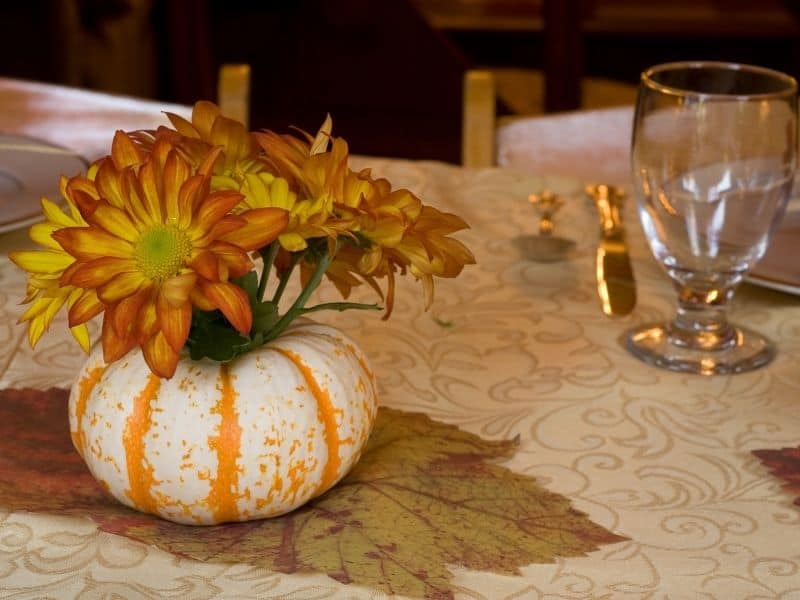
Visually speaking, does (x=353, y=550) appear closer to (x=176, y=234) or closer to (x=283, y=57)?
(x=176, y=234)

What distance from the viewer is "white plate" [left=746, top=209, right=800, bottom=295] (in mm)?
861

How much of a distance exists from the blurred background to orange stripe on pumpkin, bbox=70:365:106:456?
37.9 inches

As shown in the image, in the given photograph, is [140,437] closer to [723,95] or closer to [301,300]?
[301,300]

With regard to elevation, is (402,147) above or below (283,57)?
below

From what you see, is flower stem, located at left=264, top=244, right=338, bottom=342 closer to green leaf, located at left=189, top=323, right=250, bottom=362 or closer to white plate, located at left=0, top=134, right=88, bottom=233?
green leaf, located at left=189, top=323, right=250, bottom=362

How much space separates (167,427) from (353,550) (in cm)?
10

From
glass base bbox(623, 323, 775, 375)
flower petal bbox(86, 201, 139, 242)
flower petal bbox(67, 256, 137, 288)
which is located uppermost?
flower petal bbox(86, 201, 139, 242)

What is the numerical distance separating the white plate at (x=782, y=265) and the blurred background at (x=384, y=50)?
68 centimetres

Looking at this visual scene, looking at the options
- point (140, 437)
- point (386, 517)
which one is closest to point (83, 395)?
point (140, 437)

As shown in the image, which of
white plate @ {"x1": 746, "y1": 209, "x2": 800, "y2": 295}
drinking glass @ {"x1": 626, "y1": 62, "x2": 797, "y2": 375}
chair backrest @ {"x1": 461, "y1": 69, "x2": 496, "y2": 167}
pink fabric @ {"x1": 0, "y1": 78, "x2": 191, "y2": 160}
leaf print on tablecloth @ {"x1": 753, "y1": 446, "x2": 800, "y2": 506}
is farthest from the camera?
chair backrest @ {"x1": 461, "y1": 69, "x2": 496, "y2": 167}

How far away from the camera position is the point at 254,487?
1.85 ft

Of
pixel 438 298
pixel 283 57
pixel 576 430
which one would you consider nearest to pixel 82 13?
pixel 283 57

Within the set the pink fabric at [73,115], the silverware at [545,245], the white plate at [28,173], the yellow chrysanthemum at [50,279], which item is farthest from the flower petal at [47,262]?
the pink fabric at [73,115]

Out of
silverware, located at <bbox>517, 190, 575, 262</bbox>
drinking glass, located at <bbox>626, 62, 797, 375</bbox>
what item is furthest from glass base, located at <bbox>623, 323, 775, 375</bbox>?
silverware, located at <bbox>517, 190, 575, 262</bbox>
